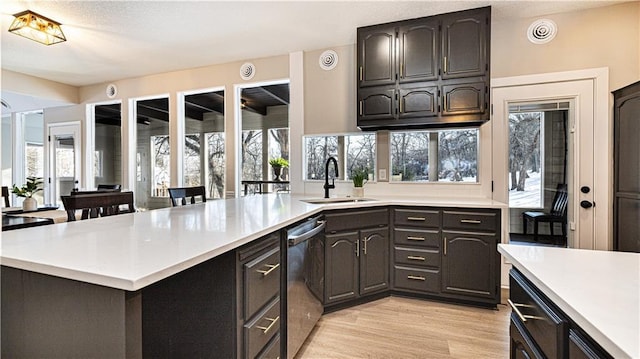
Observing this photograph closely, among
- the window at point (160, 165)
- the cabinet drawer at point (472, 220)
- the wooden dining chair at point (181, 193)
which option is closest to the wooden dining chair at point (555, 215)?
the cabinet drawer at point (472, 220)

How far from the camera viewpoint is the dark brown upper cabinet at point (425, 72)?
2754 mm

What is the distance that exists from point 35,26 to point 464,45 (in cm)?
398

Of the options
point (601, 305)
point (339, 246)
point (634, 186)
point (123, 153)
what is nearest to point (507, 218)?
point (634, 186)

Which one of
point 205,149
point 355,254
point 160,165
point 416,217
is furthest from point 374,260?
point 160,165

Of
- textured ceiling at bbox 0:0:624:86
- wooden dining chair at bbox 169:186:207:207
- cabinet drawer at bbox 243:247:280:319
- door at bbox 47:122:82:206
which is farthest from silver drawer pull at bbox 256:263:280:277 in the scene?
door at bbox 47:122:82:206

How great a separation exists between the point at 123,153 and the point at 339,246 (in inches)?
164

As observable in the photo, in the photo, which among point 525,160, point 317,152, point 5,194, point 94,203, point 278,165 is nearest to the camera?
point 94,203

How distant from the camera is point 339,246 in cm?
253

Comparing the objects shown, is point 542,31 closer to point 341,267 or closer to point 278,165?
point 341,267

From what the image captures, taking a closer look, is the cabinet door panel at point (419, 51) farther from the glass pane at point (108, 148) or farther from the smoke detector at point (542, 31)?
the glass pane at point (108, 148)

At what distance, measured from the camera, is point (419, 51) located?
2926 mm

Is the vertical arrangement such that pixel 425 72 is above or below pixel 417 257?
above

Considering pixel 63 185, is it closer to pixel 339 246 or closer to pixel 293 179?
pixel 293 179

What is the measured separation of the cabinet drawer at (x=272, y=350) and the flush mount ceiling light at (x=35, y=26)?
3.53 metres
